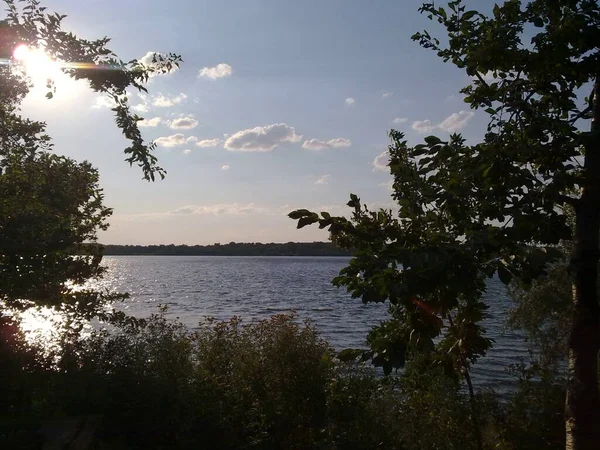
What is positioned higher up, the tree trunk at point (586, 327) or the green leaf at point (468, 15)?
the green leaf at point (468, 15)

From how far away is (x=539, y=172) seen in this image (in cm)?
476

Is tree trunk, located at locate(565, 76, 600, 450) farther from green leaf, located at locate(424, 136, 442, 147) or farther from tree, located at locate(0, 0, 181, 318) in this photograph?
tree, located at locate(0, 0, 181, 318)

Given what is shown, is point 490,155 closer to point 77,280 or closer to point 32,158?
point 77,280

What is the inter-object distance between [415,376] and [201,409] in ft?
13.6

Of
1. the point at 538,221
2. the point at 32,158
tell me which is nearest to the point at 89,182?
the point at 32,158

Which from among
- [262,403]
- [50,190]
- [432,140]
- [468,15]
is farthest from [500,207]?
[50,190]

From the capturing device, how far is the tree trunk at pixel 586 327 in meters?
4.10

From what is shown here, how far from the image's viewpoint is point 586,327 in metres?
4.22

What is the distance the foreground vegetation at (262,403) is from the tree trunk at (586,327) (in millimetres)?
4318

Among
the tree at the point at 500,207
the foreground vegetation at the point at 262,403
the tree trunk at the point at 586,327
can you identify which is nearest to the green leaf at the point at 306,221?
the tree at the point at 500,207

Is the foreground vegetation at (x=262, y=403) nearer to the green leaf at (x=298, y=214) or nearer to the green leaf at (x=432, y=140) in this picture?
the green leaf at (x=432, y=140)

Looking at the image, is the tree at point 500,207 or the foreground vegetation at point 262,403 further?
the foreground vegetation at point 262,403

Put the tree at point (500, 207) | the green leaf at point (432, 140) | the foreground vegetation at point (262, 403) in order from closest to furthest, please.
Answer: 1. the tree at point (500, 207)
2. the green leaf at point (432, 140)
3. the foreground vegetation at point (262, 403)

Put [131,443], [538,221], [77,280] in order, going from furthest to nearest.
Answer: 1. [77,280]
2. [131,443]
3. [538,221]
